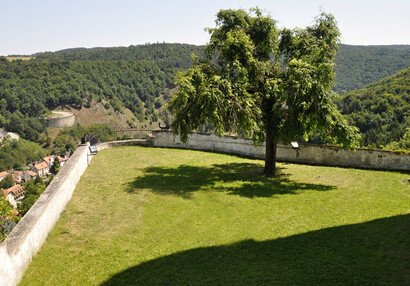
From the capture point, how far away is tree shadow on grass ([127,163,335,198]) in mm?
13289

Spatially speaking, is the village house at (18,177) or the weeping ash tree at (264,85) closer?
the weeping ash tree at (264,85)

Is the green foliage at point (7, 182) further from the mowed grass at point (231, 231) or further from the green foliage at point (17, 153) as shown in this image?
the mowed grass at point (231, 231)

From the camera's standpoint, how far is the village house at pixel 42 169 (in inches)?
4269

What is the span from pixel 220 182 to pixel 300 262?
7522 mm

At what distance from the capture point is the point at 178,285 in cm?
680

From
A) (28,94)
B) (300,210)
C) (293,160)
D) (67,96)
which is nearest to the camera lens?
(300,210)

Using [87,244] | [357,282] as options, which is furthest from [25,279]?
[357,282]

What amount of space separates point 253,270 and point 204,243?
2.08m

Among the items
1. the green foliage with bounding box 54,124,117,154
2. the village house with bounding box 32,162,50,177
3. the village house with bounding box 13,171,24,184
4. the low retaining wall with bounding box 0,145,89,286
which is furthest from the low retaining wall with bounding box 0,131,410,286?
the green foliage with bounding box 54,124,117,154

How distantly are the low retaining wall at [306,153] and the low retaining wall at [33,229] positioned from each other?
242 inches

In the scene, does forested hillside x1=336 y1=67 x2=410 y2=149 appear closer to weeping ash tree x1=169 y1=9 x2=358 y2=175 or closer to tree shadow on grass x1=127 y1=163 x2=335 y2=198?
weeping ash tree x1=169 y1=9 x2=358 y2=175

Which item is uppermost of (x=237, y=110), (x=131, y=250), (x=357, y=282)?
(x=237, y=110)

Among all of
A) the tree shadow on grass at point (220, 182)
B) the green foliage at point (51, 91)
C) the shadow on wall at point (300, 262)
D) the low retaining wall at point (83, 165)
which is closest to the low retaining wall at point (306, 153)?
the low retaining wall at point (83, 165)

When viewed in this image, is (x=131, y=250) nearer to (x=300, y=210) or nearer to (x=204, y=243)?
(x=204, y=243)
